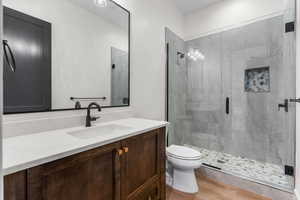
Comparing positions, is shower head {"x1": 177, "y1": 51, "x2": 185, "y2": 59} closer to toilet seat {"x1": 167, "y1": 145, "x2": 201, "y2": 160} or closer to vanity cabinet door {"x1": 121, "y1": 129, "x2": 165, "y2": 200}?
toilet seat {"x1": 167, "y1": 145, "x2": 201, "y2": 160}

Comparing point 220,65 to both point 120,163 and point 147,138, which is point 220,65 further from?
point 120,163

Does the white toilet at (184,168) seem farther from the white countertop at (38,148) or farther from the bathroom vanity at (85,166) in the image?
the white countertop at (38,148)

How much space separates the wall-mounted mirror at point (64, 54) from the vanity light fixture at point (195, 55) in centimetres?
161

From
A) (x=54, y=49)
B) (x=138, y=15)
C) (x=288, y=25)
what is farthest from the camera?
(x=138, y=15)

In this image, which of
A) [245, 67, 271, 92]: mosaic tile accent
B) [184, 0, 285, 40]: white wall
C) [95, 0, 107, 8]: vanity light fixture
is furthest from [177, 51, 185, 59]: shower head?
[95, 0, 107, 8]: vanity light fixture

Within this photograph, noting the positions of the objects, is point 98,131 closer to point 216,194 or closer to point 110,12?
point 110,12

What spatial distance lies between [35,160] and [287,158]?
2439 mm

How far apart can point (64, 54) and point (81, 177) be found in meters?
0.94

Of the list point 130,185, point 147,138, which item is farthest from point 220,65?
point 130,185

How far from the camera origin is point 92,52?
1429 mm

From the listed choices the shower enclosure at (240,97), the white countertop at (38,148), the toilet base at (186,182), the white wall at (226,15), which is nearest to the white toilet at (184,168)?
the toilet base at (186,182)

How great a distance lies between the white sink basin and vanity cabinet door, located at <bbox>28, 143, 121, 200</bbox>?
25 cm

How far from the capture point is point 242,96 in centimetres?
245

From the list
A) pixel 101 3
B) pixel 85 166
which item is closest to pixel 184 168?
pixel 85 166
